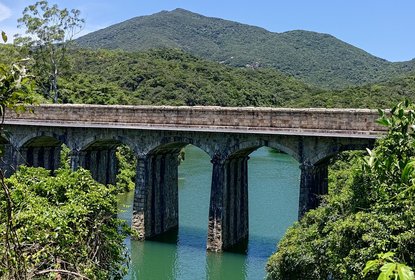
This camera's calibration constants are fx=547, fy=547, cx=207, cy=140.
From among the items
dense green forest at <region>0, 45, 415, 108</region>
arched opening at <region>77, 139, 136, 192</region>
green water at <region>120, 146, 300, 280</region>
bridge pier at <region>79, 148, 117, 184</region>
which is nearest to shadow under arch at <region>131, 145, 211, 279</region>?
green water at <region>120, 146, 300, 280</region>

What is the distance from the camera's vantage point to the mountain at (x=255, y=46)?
139125mm

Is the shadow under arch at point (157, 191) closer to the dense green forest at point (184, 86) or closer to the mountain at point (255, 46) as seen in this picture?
the dense green forest at point (184, 86)

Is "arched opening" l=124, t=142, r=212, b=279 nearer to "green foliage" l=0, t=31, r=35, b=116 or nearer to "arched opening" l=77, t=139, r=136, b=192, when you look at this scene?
"arched opening" l=77, t=139, r=136, b=192

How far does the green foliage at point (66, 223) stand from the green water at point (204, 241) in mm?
6831

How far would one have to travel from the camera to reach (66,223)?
8.96 meters

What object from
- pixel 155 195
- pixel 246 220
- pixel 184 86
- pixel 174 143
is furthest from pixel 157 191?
pixel 184 86

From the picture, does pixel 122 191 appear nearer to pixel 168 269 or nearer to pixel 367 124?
pixel 168 269

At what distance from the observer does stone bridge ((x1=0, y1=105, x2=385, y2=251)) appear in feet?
57.7

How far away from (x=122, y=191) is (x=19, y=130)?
33.5 feet

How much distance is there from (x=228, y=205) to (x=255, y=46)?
148068mm

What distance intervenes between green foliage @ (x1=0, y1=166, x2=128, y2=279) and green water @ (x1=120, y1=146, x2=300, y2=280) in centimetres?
683

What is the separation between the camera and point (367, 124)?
16.9m

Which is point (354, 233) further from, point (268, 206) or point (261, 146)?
point (268, 206)

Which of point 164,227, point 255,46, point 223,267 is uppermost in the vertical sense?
point 255,46
